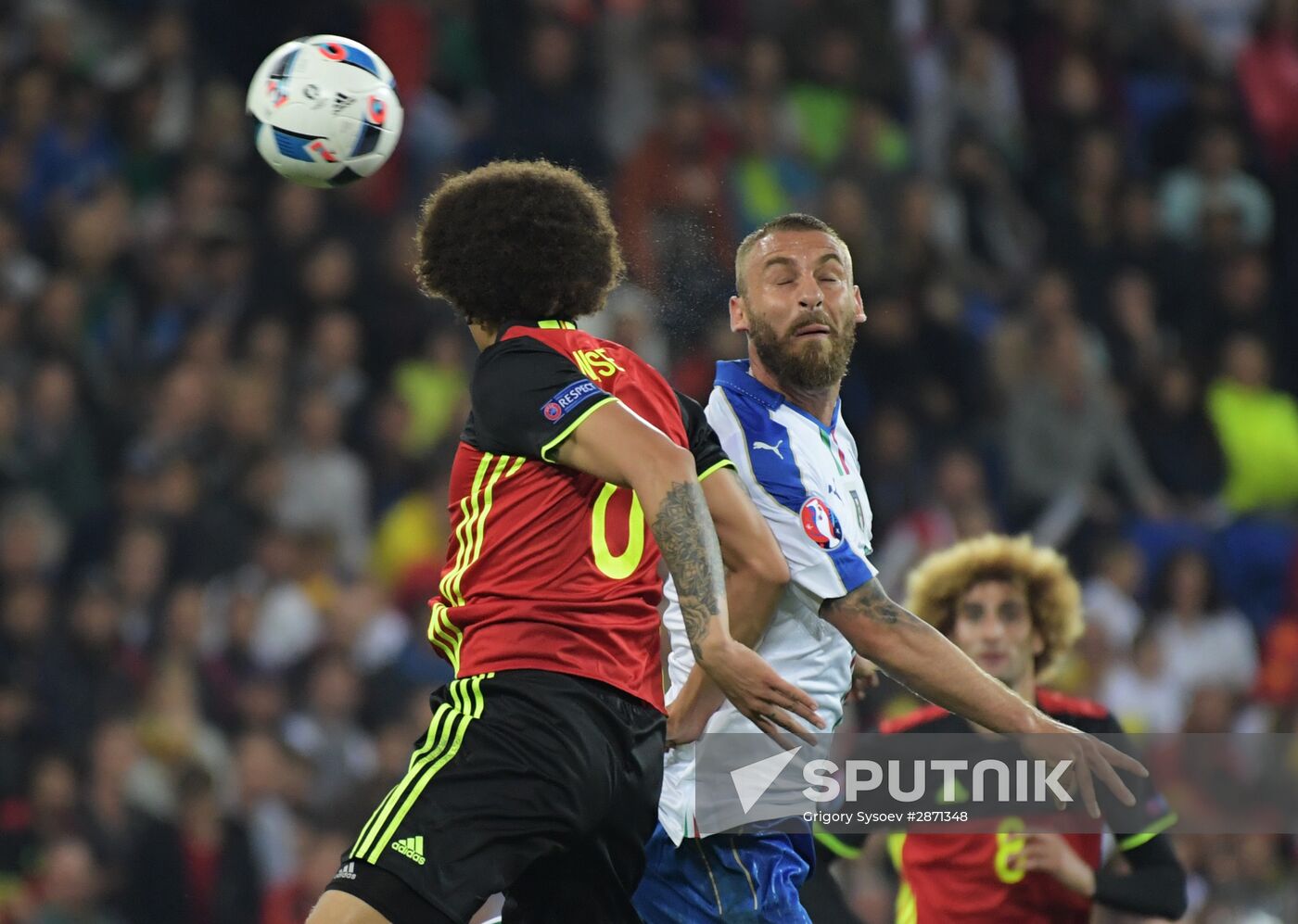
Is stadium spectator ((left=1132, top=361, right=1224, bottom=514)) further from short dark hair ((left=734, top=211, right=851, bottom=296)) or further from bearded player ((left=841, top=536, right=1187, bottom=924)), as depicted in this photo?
short dark hair ((left=734, top=211, right=851, bottom=296))

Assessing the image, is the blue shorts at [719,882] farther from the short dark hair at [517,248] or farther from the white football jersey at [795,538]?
the short dark hair at [517,248]

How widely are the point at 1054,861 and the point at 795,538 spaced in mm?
Result: 1358

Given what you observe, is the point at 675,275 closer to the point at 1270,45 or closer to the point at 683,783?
the point at 683,783

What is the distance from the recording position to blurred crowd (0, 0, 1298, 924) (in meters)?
8.07

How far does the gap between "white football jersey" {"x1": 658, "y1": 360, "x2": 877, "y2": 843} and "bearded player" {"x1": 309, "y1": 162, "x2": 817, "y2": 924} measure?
203 millimetres

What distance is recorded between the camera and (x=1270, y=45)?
1205 centimetres

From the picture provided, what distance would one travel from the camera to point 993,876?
497 centimetres

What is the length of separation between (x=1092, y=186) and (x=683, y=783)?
7.84 metres

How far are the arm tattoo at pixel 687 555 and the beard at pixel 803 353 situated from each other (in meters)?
0.90

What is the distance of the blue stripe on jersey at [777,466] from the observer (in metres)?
4.01

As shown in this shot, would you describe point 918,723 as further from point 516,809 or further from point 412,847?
point 412,847

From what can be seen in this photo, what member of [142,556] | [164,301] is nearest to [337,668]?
[142,556]

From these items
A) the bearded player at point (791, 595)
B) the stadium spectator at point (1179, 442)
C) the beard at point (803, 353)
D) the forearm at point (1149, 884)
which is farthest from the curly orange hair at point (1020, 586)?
the stadium spectator at point (1179, 442)

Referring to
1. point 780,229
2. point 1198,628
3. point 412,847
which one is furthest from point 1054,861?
point 1198,628
